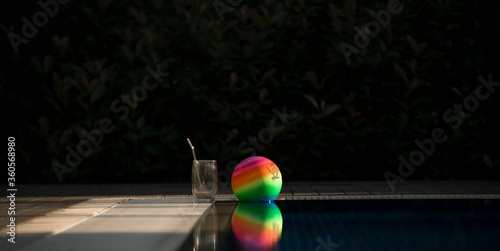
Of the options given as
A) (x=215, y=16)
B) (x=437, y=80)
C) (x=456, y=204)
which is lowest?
(x=456, y=204)

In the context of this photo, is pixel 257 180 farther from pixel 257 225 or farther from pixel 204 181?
pixel 257 225

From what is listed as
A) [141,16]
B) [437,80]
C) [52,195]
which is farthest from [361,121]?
[52,195]

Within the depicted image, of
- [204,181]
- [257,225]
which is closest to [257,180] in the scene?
[204,181]

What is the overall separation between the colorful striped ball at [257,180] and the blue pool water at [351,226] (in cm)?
13

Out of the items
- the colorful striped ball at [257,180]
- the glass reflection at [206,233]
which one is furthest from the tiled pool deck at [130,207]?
the colorful striped ball at [257,180]

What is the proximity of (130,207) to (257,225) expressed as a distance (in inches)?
51.2

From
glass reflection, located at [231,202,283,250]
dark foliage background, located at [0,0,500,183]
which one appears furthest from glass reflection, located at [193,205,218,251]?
dark foliage background, located at [0,0,500,183]

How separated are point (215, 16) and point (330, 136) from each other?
1783 millimetres

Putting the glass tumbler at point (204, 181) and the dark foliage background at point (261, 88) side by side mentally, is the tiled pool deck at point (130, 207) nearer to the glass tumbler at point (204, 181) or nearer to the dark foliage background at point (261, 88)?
the glass tumbler at point (204, 181)

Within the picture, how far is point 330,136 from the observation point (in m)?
7.06

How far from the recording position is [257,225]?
13.1 feet

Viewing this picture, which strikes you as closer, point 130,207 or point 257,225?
point 257,225

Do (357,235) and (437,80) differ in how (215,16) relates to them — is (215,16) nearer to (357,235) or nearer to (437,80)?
(437,80)

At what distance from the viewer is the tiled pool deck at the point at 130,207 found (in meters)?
3.42
